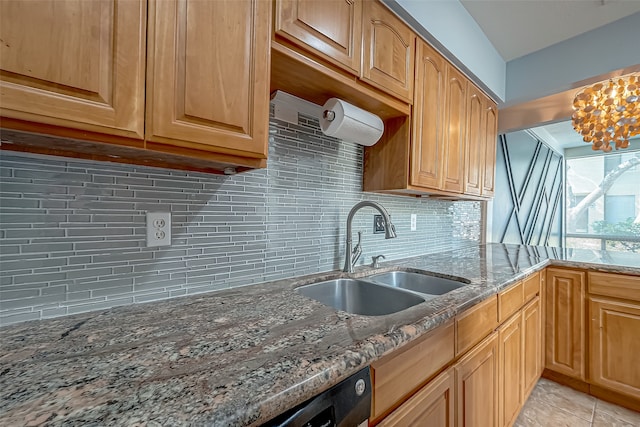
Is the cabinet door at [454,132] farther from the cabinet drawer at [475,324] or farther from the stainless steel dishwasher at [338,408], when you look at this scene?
the stainless steel dishwasher at [338,408]

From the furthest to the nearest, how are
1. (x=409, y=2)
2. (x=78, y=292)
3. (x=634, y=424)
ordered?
1. (x=634, y=424)
2. (x=409, y=2)
3. (x=78, y=292)

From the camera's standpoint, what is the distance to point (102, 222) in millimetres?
821

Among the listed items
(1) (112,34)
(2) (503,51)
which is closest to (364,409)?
(1) (112,34)

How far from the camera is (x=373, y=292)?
1.25 meters

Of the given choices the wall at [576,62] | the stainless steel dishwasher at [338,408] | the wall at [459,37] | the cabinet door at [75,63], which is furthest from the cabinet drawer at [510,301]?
the wall at [576,62]

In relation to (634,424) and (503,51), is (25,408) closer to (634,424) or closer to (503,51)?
(634,424)

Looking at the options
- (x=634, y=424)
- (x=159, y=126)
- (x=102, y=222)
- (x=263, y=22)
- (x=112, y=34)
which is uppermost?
(x=263, y=22)

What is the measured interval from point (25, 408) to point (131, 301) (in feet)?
1.59

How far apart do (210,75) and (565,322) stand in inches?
103

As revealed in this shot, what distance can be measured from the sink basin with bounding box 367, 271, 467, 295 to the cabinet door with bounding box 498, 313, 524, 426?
300mm

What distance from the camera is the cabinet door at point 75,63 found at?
50 centimetres

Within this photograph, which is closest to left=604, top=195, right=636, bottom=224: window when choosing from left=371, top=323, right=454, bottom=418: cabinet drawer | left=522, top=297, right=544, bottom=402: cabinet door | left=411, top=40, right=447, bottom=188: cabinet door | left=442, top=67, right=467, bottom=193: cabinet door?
left=522, top=297, right=544, bottom=402: cabinet door

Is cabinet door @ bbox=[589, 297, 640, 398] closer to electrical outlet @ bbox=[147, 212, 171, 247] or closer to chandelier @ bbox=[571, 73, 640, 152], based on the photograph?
chandelier @ bbox=[571, 73, 640, 152]

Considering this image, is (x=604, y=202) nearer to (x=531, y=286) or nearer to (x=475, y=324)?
(x=531, y=286)
